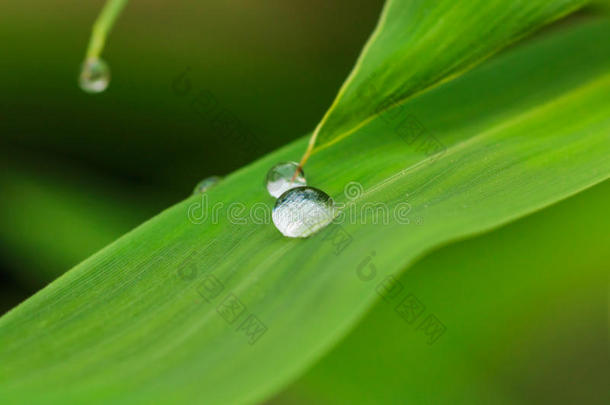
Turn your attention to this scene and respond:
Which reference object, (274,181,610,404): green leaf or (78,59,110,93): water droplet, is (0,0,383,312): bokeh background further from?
(274,181,610,404): green leaf

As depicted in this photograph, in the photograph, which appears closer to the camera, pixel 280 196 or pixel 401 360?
pixel 280 196

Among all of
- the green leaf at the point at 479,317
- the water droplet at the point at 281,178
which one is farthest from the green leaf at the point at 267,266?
the green leaf at the point at 479,317

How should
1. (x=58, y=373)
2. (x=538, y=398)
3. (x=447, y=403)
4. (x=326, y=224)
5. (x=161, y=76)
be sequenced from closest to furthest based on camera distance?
(x=58, y=373) < (x=326, y=224) < (x=447, y=403) < (x=538, y=398) < (x=161, y=76)

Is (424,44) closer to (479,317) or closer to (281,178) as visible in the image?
(281,178)

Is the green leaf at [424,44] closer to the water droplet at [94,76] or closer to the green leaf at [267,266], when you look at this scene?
the green leaf at [267,266]

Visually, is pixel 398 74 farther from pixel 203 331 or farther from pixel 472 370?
pixel 472 370

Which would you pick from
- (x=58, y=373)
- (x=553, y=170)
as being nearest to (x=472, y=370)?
(x=553, y=170)
